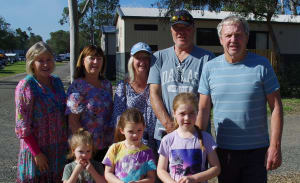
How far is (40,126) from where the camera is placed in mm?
3232

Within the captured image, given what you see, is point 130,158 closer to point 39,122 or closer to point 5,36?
point 39,122

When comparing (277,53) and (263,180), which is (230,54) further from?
(277,53)

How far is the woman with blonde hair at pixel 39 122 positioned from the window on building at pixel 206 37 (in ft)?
70.1

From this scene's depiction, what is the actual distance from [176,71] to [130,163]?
1.01m

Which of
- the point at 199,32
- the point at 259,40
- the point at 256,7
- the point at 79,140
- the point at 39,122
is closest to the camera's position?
the point at 79,140

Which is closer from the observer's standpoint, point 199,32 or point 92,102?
point 92,102

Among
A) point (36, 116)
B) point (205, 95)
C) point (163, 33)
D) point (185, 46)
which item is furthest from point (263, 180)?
point (163, 33)

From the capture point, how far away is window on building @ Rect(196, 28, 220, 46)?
23.8 metres

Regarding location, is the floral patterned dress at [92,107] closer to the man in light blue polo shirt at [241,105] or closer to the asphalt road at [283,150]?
the man in light blue polo shirt at [241,105]

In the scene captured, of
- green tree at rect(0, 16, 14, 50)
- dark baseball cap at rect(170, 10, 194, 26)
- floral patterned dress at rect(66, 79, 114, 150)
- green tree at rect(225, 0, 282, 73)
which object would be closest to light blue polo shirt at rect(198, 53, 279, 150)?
dark baseball cap at rect(170, 10, 194, 26)

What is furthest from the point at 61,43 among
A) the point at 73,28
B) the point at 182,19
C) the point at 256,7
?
the point at 182,19

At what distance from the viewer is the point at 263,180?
2.89 m

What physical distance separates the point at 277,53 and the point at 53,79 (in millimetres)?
14507

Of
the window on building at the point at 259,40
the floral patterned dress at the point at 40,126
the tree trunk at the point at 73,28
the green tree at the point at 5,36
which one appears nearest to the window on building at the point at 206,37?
the window on building at the point at 259,40
